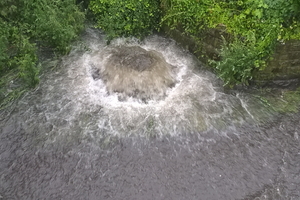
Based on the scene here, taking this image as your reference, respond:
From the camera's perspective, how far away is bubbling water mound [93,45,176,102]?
632 cm

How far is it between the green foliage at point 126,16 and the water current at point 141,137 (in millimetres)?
668

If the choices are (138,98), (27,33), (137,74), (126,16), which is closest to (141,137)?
(138,98)

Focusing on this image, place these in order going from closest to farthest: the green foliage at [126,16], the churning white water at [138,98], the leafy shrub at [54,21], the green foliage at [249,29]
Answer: the churning white water at [138,98] → the green foliage at [249,29] → the leafy shrub at [54,21] → the green foliage at [126,16]

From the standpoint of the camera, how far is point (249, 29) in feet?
20.2

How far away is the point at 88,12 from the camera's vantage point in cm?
798

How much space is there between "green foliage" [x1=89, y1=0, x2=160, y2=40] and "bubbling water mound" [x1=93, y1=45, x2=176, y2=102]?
2.75 ft

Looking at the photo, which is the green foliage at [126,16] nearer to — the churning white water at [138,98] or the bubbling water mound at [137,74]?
the churning white water at [138,98]

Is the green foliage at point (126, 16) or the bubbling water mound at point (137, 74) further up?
the green foliage at point (126, 16)

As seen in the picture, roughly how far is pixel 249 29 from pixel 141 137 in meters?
3.10

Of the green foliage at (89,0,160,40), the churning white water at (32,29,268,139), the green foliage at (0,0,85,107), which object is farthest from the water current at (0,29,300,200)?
the green foliage at (89,0,160,40)

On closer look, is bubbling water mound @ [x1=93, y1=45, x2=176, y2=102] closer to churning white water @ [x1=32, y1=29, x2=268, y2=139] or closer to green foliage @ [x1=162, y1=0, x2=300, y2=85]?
churning white water @ [x1=32, y1=29, x2=268, y2=139]

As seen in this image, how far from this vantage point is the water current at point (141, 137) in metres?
4.96

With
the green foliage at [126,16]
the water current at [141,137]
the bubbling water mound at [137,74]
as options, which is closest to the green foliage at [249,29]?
the water current at [141,137]

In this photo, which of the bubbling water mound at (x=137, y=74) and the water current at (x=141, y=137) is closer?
the water current at (x=141, y=137)
